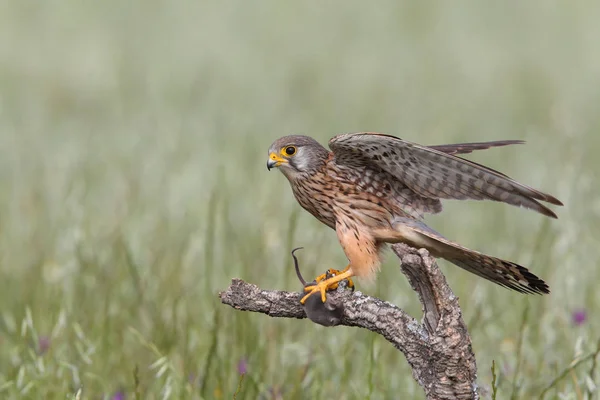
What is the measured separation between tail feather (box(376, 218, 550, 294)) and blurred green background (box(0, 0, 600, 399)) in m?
0.40

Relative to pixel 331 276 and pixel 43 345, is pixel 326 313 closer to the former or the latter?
pixel 331 276

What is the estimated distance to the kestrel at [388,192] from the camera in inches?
126

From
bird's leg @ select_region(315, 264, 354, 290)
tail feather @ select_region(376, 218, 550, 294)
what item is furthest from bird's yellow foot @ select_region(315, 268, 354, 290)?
tail feather @ select_region(376, 218, 550, 294)

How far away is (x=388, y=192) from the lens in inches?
152

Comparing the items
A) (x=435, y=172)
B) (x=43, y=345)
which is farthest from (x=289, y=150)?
(x=43, y=345)

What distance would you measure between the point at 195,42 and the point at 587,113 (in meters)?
5.69

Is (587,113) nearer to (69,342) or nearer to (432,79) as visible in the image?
(432,79)

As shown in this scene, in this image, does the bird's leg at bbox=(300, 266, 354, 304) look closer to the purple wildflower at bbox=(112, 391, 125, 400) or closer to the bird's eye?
the bird's eye

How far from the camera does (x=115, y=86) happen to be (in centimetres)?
1252

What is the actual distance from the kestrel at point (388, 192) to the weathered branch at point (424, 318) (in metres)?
0.15

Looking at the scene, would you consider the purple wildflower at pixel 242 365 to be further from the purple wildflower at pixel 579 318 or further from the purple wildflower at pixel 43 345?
the purple wildflower at pixel 579 318

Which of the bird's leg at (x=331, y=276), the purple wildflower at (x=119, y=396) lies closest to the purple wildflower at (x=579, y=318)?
the bird's leg at (x=331, y=276)

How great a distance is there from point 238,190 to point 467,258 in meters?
4.68

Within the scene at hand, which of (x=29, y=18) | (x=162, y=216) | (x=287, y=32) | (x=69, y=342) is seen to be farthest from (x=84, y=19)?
(x=69, y=342)
